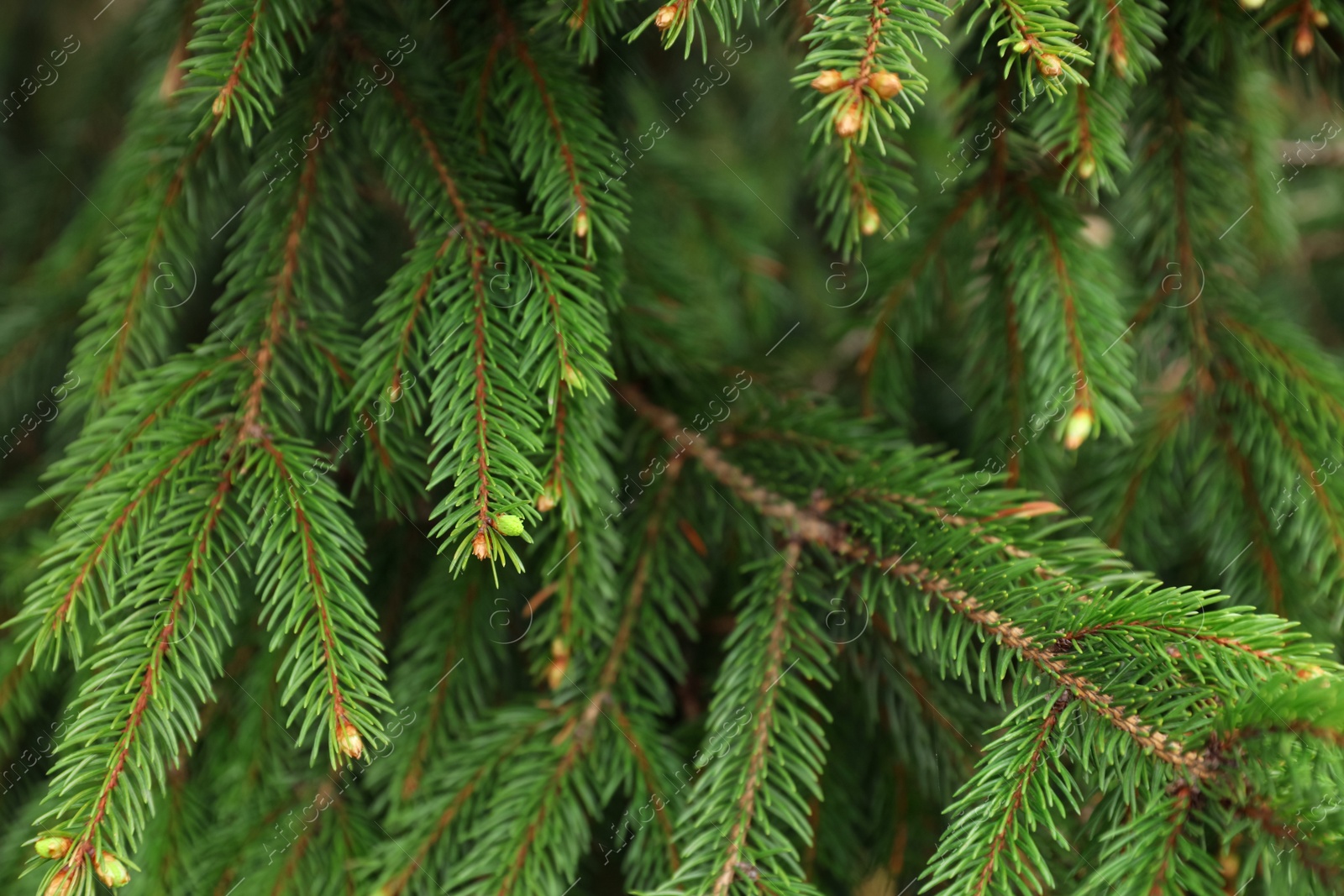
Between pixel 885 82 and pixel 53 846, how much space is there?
2.27ft

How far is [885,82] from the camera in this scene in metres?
0.55

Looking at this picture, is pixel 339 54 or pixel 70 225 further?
pixel 70 225

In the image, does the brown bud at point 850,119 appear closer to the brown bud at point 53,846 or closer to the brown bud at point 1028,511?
the brown bud at point 1028,511

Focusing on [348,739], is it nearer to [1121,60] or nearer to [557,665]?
[557,665]

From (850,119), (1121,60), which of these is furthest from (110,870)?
(1121,60)

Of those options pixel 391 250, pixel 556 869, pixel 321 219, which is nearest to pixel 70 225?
pixel 391 250

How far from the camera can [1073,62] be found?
2.39ft

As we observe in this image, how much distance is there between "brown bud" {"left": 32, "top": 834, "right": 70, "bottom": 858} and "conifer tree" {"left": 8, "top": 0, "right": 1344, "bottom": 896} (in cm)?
2

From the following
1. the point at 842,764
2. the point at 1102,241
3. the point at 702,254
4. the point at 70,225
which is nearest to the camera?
the point at 842,764

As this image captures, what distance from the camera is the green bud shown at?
0.56m

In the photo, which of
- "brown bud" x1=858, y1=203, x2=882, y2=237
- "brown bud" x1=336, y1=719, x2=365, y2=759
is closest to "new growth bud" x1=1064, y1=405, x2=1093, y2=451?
"brown bud" x1=858, y1=203, x2=882, y2=237

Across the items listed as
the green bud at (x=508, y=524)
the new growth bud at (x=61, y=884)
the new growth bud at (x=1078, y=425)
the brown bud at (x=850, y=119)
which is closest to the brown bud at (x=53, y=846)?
the new growth bud at (x=61, y=884)

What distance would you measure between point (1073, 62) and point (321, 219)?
0.64 metres

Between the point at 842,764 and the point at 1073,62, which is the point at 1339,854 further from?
the point at 1073,62
